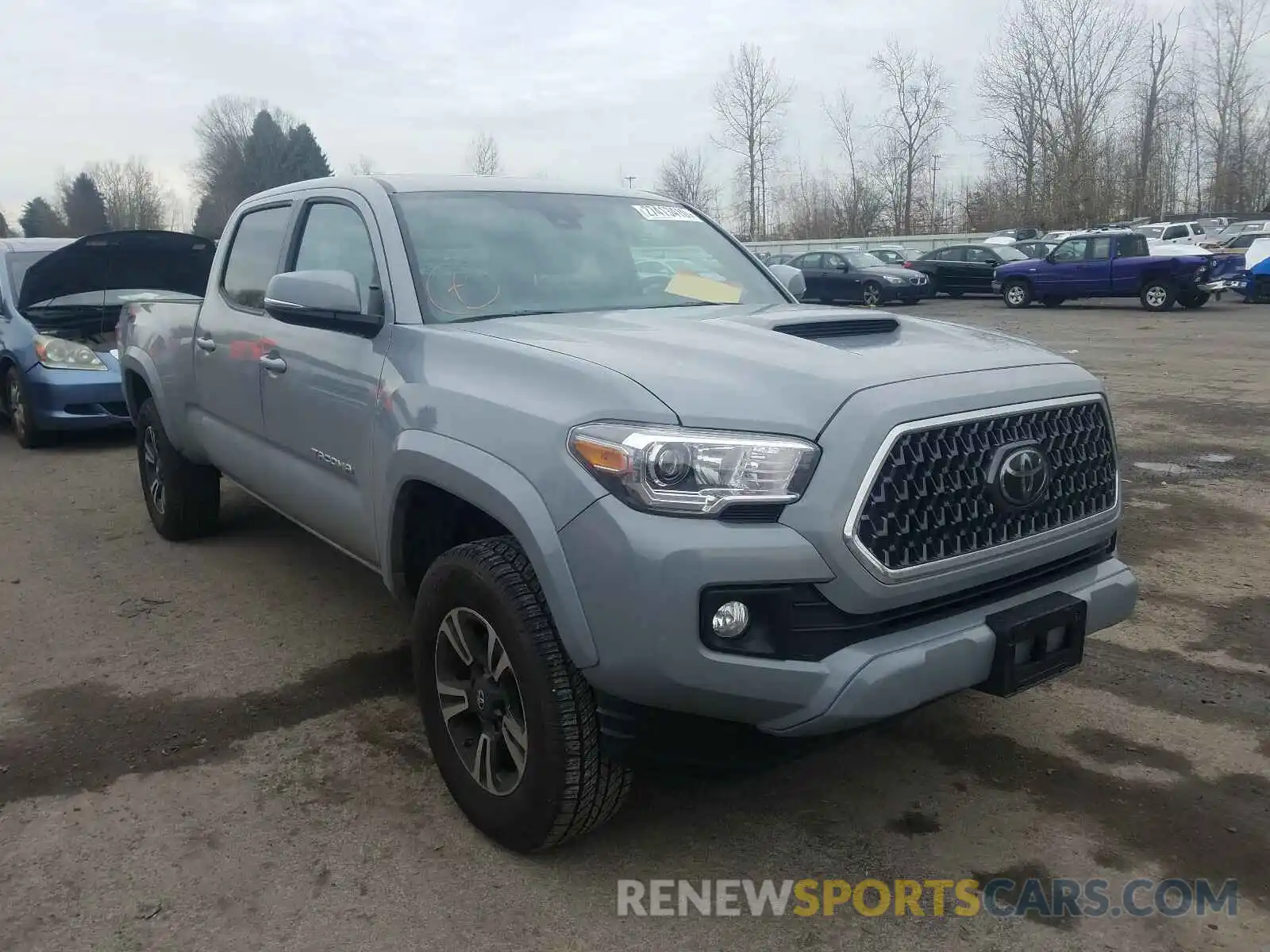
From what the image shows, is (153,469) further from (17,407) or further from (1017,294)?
(1017,294)

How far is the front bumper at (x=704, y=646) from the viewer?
2268mm

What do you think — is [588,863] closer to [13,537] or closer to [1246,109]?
[13,537]

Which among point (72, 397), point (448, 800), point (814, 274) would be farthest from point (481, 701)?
point (814, 274)

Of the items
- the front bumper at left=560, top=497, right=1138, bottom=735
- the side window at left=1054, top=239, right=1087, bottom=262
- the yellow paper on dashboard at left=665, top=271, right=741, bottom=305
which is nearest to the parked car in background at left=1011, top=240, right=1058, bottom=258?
the side window at left=1054, top=239, right=1087, bottom=262

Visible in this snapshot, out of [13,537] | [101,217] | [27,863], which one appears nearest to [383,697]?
[27,863]

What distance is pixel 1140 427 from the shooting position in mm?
8961

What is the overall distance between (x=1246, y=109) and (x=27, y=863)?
68.9 metres

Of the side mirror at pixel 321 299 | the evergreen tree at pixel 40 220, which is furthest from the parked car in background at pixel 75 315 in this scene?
the evergreen tree at pixel 40 220

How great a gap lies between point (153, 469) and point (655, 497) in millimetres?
4502

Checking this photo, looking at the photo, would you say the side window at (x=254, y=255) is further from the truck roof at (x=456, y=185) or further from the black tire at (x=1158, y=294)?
the black tire at (x=1158, y=294)

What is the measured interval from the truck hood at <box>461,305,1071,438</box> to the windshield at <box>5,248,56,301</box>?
7436 millimetres

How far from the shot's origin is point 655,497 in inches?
91.7

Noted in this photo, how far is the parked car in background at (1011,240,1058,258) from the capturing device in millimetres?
26141

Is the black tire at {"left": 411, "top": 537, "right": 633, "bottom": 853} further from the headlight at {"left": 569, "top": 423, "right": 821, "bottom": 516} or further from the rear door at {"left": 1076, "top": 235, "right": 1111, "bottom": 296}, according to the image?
the rear door at {"left": 1076, "top": 235, "right": 1111, "bottom": 296}
